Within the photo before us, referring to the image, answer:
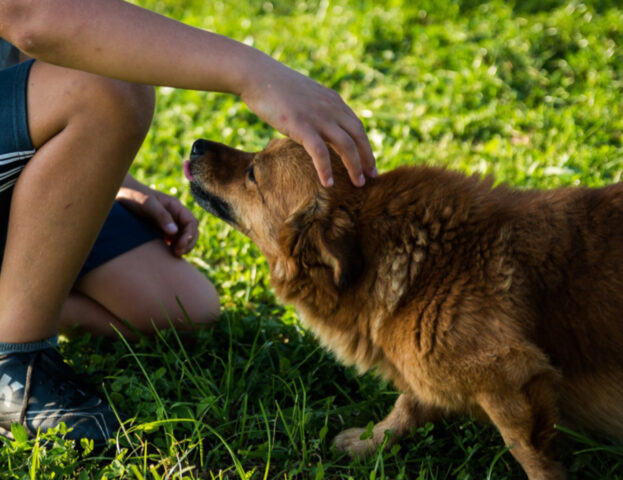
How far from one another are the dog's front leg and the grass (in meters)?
0.05

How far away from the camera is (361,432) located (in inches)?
103

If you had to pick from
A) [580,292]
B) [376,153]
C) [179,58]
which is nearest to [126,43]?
[179,58]

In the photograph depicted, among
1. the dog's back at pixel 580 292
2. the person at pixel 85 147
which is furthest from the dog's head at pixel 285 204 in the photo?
the dog's back at pixel 580 292

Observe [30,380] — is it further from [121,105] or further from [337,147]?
[337,147]

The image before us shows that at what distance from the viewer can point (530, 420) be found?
7.07 ft

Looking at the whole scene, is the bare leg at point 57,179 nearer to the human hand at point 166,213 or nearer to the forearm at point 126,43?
the forearm at point 126,43

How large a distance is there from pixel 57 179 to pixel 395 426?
64.1 inches

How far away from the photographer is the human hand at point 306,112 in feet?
6.50

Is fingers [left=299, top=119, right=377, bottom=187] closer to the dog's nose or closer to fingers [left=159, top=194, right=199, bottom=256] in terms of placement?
the dog's nose

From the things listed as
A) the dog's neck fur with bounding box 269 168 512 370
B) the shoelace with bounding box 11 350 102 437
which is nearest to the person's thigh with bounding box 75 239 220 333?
the shoelace with bounding box 11 350 102 437

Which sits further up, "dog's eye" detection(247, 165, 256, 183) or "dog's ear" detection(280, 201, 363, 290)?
"dog's eye" detection(247, 165, 256, 183)

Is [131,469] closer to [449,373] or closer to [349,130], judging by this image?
[449,373]

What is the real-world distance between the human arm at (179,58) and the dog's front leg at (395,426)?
106 centimetres

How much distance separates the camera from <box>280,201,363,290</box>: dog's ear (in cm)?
225
